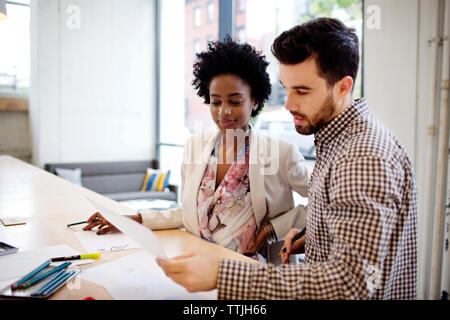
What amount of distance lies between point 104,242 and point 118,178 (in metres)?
4.53

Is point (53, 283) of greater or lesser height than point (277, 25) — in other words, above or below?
below

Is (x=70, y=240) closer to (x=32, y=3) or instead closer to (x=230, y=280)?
(x=230, y=280)

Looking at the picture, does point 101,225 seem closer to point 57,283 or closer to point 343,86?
point 57,283

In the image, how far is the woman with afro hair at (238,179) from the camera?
160cm

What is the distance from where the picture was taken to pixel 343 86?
100 cm

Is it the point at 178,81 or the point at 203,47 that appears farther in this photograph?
the point at 178,81

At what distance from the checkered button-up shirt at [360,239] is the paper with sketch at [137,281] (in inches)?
7.7

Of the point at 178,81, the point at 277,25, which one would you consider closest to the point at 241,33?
the point at 277,25

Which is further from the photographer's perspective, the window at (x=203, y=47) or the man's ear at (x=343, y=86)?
the window at (x=203, y=47)

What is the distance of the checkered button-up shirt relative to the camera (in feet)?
2.44

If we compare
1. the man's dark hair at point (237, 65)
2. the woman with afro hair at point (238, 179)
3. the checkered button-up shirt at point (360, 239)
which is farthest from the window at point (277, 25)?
the checkered button-up shirt at point (360, 239)

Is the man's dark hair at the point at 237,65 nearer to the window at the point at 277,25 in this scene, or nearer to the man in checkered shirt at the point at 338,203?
the man in checkered shirt at the point at 338,203

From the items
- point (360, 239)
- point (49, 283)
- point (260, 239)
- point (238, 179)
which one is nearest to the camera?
point (360, 239)
